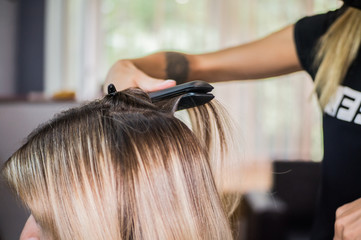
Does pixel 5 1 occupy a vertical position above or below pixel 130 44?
above

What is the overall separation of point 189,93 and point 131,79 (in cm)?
19

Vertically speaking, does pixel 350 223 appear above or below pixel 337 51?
below

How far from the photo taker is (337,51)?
108 centimetres

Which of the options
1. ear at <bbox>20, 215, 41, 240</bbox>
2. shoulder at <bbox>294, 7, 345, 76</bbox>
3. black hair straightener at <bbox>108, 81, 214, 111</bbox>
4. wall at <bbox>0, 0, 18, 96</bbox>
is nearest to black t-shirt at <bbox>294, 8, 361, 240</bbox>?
shoulder at <bbox>294, 7, 345, 76</bbox>

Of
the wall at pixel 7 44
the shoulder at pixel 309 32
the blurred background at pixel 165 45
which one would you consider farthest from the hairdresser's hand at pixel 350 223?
the wall at pixel 7 44

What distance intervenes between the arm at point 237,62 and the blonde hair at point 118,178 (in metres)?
0.31

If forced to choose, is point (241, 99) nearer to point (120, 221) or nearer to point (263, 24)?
point (263, 24)

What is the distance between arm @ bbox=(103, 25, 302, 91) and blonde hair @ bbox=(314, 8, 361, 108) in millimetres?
94

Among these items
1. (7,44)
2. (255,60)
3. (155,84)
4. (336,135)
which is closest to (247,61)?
(255,60)

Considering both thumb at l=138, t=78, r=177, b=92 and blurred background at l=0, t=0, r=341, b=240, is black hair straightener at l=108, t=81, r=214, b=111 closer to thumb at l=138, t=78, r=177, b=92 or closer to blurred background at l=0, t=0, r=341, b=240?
thumb at l=138, t=78, r=177, b=92

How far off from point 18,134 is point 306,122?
3.93 metres

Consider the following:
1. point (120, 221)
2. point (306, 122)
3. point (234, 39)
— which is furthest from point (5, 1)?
point (120, 221)

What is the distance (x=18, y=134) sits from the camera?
1.59 meters

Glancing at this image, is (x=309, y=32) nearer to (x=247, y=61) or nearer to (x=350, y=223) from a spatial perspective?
(x=247, y=61)
